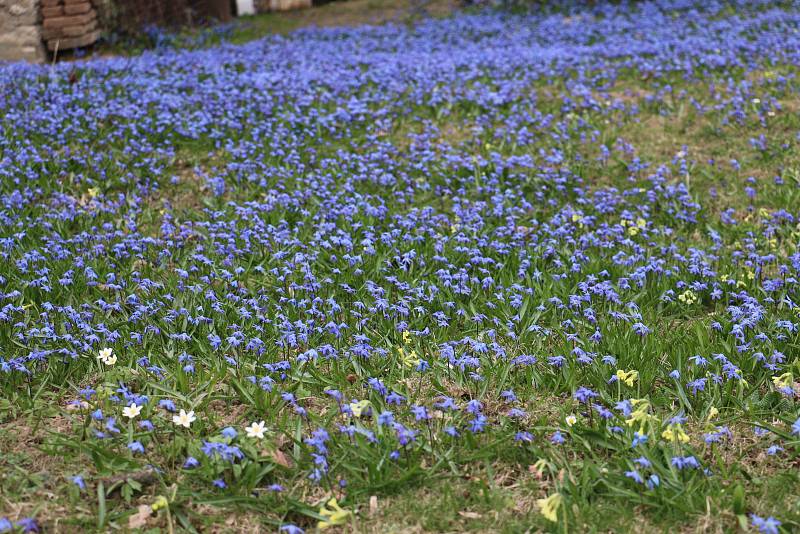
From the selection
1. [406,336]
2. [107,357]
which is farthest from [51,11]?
[406,336]

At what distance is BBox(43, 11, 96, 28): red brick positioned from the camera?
11828mm

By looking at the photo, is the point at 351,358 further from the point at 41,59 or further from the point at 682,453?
the point at 41,59

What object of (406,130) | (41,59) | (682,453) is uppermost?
(41,59)

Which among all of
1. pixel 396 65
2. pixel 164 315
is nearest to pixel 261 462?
pixel 164 315

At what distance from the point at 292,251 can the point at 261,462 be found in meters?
2.49

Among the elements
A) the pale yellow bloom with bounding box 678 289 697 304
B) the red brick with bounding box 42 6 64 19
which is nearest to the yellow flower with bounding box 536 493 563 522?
the pale yellow bloom with bounding box 678 289 697 304

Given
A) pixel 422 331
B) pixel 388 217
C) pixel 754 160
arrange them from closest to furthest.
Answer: pixel 422 331, pixel 388 217, pixel 754 160

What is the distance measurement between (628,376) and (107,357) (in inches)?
117

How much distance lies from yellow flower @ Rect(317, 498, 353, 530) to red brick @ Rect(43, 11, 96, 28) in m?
10.7

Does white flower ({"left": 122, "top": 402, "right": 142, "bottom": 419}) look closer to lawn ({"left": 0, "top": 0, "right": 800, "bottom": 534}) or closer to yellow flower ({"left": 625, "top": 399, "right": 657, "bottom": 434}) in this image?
lawn ({"left": 0, "top": 0, "right": 800, "bottom": 534})

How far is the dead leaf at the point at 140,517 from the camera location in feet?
11.6

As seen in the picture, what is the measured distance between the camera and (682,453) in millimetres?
3811

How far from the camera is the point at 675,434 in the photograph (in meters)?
3.90

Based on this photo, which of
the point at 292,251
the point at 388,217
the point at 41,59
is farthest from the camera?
the point at 41,59
